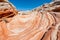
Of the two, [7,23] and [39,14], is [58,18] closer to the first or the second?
[39,14]

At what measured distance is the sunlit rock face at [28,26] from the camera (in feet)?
24.3

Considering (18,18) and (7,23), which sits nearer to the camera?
(7,23)

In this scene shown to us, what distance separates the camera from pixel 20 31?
7809 millimetres

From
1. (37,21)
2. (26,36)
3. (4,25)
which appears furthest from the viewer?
(37,21)

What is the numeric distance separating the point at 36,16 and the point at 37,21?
0.67 meters

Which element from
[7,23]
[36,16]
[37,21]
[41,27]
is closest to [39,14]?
[36,16]

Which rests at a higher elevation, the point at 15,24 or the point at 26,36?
the point at 15,24

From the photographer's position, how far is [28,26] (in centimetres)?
839

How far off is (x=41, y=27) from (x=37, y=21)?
Answer: 32.4 inches

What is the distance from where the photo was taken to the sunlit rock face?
7406 millimetres

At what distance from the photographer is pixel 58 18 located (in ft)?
32.2

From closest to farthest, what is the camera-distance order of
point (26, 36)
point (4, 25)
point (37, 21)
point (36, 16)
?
point (26, 36) < point (4, 25) < point (37, 21) < point (36, 16)

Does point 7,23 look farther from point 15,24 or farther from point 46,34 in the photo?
point 46,34

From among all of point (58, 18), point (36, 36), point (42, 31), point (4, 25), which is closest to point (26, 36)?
point (36, 36)
